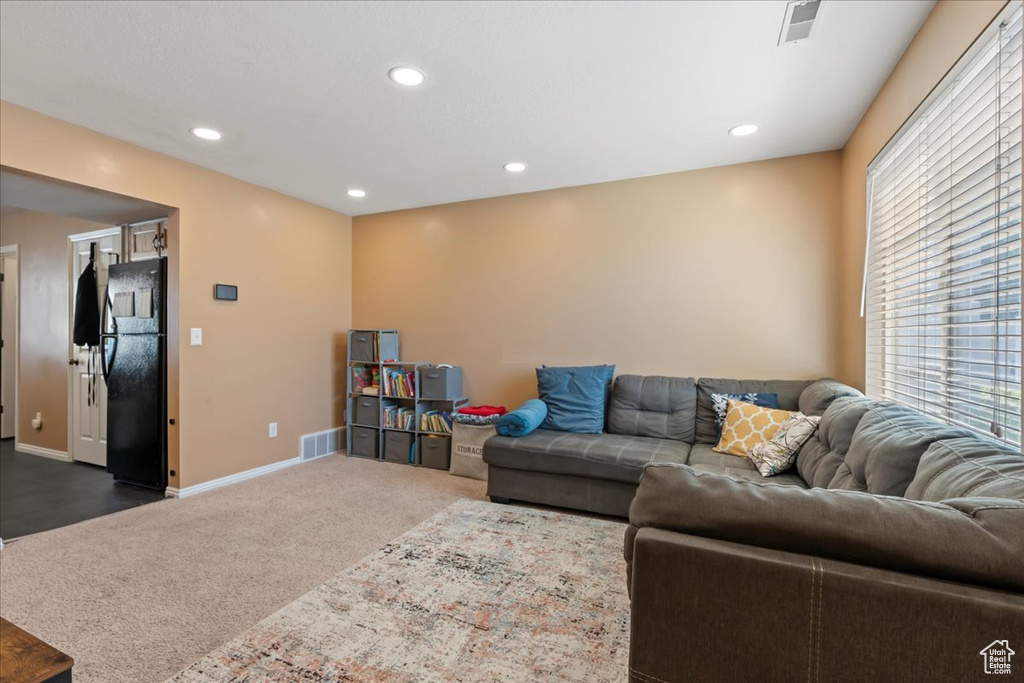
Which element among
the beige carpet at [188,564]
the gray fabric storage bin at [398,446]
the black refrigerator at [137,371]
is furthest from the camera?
the gray fabric storage bin at [398,446]

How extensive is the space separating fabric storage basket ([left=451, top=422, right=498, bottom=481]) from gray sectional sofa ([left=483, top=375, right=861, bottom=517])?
585 mm

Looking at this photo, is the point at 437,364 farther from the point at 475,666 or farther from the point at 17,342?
the point at 17,342

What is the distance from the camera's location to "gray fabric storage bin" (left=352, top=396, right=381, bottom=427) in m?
4.48

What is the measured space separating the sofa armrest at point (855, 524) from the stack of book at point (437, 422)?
3370 mm

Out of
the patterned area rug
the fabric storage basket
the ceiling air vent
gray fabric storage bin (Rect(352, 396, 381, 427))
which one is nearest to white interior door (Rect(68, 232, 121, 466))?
gray fabric storage bin (Rect(352, 396, 381, 427))

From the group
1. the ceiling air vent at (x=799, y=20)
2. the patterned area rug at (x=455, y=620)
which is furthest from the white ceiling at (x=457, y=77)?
the patterned area rug at (x=455, y=620)

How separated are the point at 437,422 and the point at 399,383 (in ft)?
1.88

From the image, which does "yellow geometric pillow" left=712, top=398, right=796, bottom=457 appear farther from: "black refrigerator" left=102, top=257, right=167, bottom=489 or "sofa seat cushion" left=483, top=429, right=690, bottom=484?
"black refrigerator" left=102, top=257, right=167, bottom=489

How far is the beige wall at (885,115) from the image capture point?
164cm

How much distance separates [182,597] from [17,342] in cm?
489

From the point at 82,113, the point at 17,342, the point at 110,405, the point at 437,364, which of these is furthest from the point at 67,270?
the point at 437,364

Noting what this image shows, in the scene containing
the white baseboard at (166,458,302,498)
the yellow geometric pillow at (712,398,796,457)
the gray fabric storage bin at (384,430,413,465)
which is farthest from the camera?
the gray fabric storage bin at (384,430,413,465)

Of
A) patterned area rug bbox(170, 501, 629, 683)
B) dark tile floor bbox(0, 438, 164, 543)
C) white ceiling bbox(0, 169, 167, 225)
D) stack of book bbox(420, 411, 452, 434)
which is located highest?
Result: white ceiling bbox(0, 169, 167, 225)

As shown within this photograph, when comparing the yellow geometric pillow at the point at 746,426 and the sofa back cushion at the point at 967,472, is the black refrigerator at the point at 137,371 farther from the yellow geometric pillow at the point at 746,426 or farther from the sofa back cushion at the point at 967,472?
the sofa back cushion at the point at 967,472
